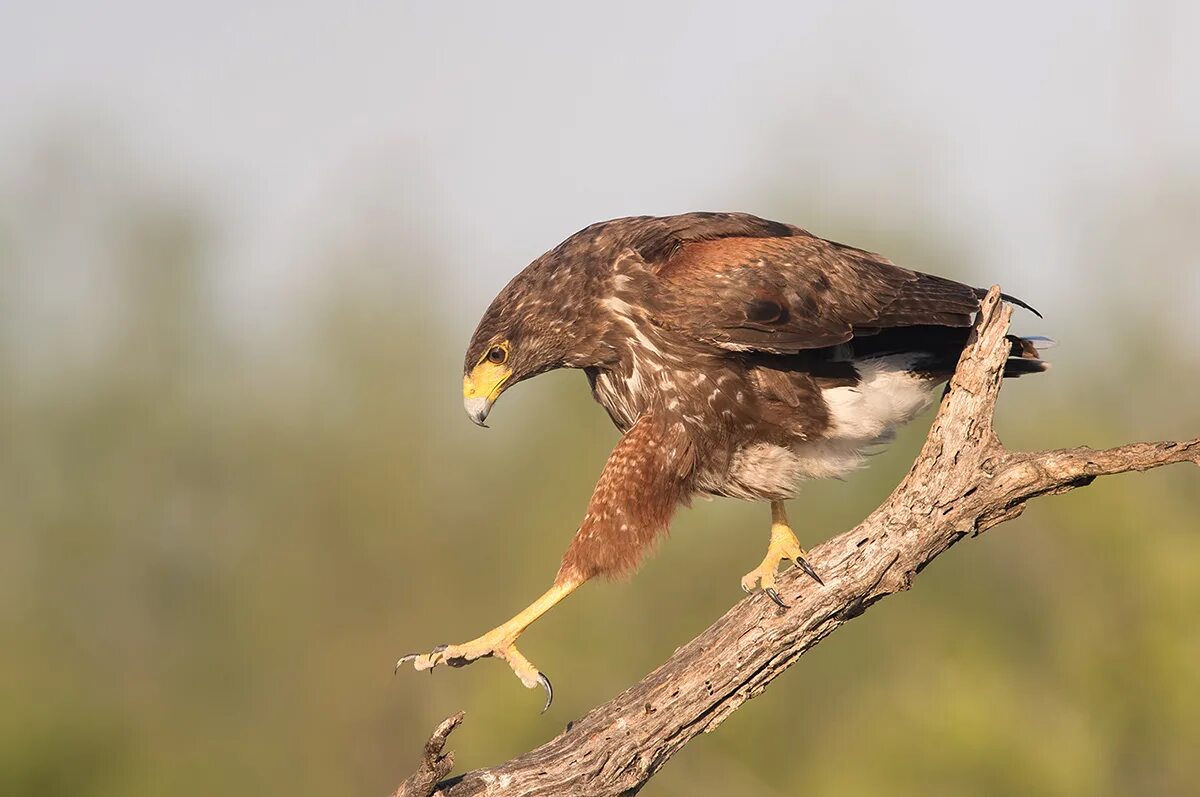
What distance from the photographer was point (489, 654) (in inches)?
252

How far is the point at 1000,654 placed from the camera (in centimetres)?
2930

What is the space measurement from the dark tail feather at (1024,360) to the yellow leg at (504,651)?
2.62 metres

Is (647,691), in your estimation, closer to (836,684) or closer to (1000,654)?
(1000,654)

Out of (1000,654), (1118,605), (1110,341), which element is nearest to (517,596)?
(1000,654)

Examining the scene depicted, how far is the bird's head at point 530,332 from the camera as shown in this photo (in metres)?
7.11

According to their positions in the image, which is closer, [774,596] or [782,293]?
[774,596]

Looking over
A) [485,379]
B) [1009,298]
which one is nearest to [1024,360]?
[1009,298]

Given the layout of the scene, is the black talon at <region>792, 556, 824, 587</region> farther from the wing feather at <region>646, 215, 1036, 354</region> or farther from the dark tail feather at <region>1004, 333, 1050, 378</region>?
the dark tail feather at <region>1004, 333, 1050, 378</region>

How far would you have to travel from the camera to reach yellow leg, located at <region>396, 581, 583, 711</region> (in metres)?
6.28

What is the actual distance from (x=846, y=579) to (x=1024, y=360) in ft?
6.33

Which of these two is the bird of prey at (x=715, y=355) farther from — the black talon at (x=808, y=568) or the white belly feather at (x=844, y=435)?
the black talon at (x=808, y=568)

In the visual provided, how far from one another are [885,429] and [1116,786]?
22.6 meters

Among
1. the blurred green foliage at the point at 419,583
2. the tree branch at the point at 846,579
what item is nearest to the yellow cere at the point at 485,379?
the tree branch at the point at 846,579

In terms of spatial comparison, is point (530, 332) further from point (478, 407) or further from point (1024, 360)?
point (1024, 360)
